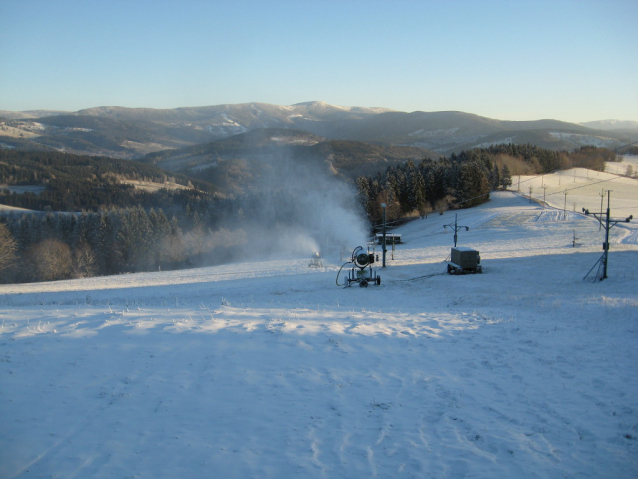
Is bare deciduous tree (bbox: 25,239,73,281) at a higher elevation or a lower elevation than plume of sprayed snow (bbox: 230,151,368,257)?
lower

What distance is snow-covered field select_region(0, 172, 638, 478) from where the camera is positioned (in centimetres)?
580

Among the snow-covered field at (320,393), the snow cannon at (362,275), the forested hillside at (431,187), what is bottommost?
the snow cannon at (362,275)

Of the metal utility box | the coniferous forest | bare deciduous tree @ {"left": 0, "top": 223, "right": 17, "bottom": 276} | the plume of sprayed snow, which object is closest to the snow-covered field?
the metal utility box

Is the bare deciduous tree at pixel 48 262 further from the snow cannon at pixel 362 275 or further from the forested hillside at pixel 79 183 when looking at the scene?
the snow cannon at pixel 362 275

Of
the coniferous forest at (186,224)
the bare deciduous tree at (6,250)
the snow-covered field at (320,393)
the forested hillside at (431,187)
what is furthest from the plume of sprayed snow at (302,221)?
the snow-covered field at (320,393)

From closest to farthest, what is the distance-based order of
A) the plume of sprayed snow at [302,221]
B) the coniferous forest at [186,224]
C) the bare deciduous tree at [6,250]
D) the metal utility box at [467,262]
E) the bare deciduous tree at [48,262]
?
the metal utility box at [467,262], the bare deciduous tree at [6,250], the bare deciduous tree at [48,262], the coniferous forest at [186,224], the plume of sprayed snow at [302,221]

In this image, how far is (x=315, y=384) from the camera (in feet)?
26.7

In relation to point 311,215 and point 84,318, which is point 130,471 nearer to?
point 84,318

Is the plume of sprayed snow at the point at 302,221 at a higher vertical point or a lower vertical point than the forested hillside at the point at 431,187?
lower

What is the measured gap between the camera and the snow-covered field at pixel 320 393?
5.80 metres

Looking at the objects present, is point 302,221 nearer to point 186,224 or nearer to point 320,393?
point 186,224

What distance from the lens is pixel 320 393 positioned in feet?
25.5

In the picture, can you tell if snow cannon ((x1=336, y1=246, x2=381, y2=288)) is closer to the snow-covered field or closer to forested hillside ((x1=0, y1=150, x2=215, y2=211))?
the snow-covered field

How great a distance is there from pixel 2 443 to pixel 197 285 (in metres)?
23.6
